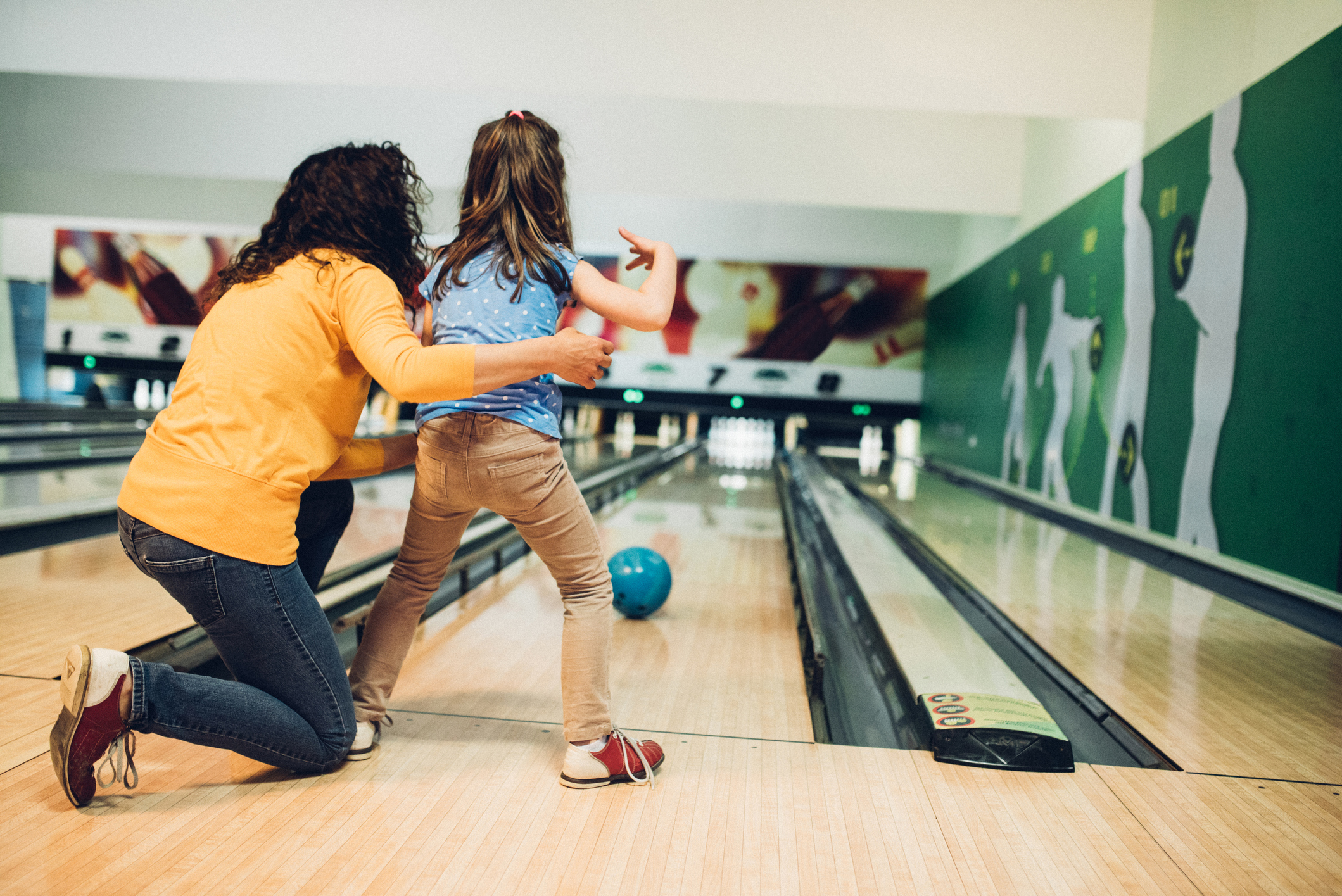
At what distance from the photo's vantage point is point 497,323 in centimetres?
140

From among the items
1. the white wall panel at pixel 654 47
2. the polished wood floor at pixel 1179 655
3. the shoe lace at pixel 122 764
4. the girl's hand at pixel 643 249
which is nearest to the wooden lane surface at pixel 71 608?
the shoe lace at pixel 122 764

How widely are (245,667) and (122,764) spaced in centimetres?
26

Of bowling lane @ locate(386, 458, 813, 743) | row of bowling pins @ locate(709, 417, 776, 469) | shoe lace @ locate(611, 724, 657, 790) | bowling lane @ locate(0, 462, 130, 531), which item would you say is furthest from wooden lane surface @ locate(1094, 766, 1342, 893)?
row of bowling pins @ locate(709, 417, 776, 469)

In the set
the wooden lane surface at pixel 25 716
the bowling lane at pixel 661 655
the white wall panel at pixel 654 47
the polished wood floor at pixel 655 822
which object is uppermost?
the white wall panel at pixel 654 47

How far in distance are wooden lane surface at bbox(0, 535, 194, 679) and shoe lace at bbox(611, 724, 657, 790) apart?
121cm

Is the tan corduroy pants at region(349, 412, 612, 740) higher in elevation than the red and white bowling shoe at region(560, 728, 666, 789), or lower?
higher

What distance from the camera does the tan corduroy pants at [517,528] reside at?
1.41 metres

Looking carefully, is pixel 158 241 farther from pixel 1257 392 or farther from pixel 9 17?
pixel 1257 392

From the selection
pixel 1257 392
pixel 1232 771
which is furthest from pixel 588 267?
pixel 1257 392

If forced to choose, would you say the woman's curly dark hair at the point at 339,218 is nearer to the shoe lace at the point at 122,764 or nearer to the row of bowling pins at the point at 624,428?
the shoe lace at the point at 122,764

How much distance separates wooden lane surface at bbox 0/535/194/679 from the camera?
2.11 meters

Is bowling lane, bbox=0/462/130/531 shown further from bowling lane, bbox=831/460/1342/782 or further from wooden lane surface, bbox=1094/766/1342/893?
wooden lane surface, bbox=1094/766/1342/893

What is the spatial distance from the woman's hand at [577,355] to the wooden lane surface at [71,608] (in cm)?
137

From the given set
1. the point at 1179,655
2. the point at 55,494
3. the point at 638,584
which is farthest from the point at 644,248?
the point at 55,494
